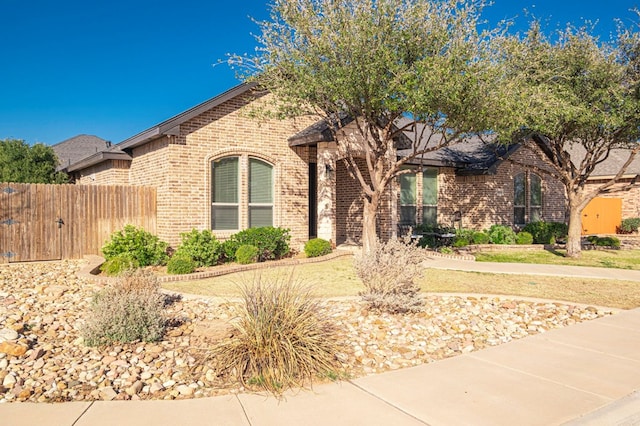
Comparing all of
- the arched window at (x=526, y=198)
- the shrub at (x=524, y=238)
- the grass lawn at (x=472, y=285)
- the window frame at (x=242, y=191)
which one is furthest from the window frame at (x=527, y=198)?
the window frame at (x=242, y=191)

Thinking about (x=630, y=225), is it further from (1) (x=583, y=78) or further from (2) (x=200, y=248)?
(2) (x=200, y=248)

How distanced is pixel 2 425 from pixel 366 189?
9.61 metres

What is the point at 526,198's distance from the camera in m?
21.3

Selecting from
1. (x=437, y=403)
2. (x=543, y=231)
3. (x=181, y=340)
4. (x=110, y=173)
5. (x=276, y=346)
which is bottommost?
(x=437, y=403)

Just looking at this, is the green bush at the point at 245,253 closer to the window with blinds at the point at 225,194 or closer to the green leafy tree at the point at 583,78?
the window with blinds at the point at 225,194

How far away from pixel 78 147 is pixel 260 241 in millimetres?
20481

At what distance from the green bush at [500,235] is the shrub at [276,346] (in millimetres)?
14792

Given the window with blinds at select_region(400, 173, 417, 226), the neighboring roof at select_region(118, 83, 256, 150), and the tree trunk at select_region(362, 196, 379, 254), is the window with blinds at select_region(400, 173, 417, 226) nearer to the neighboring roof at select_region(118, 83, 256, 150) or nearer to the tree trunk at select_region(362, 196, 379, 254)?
the tree trunk at select_region(362, 196, 379, 254)

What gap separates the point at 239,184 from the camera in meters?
13.3

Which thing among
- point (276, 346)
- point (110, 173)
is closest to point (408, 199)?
point (110, 173)

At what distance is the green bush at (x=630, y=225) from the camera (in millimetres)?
24516

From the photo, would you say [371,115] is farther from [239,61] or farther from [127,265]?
[127,265]

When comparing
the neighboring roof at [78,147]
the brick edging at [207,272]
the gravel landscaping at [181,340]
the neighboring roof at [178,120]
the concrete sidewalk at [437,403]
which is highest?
the neighboring roof at [78,147]

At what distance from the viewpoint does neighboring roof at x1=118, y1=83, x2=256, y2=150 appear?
1192cm
